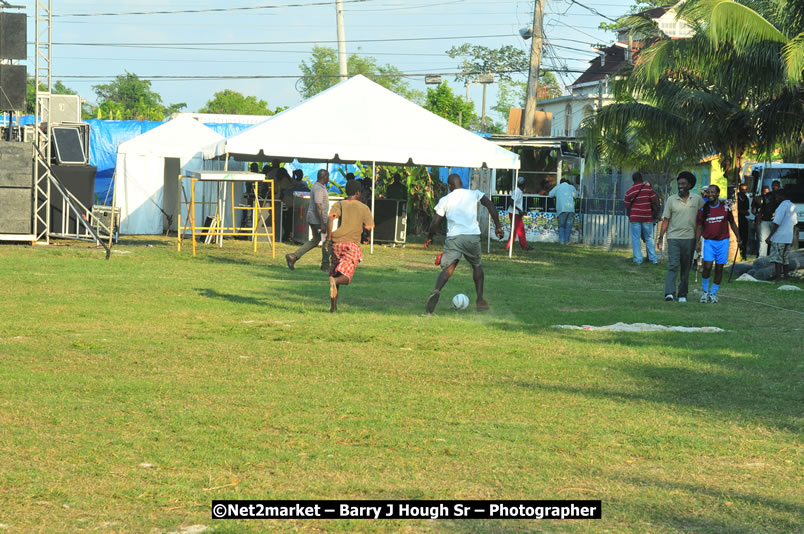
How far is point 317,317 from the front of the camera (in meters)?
12.4

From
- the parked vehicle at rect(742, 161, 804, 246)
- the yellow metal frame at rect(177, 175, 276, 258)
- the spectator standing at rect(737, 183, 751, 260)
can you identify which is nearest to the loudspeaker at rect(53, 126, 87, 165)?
the yellow metal frame at rect(177, 175, 276, 258)

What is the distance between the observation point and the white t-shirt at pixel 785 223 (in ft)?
63.9

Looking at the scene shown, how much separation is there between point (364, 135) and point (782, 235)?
891 centimetres

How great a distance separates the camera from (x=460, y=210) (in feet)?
42.0

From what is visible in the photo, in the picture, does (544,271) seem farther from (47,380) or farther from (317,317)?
(47,380)

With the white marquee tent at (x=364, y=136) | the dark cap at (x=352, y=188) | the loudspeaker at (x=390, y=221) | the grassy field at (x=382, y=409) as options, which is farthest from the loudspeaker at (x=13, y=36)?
the dark cap at (x=352, y=188)

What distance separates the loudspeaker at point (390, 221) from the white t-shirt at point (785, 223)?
9.71 meters

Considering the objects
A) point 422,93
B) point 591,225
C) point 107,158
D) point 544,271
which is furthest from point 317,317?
point 422,93

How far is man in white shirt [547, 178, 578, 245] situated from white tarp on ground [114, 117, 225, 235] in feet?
32.2

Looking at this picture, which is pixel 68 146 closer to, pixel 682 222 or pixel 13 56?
pixel 13 56

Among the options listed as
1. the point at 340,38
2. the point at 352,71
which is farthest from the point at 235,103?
the point at 340,38

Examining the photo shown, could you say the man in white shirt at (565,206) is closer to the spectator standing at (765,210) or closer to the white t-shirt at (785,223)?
the spectator standing at (765,210)

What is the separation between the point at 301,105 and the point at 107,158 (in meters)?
11.7

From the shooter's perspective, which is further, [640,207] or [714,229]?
[640,207]
